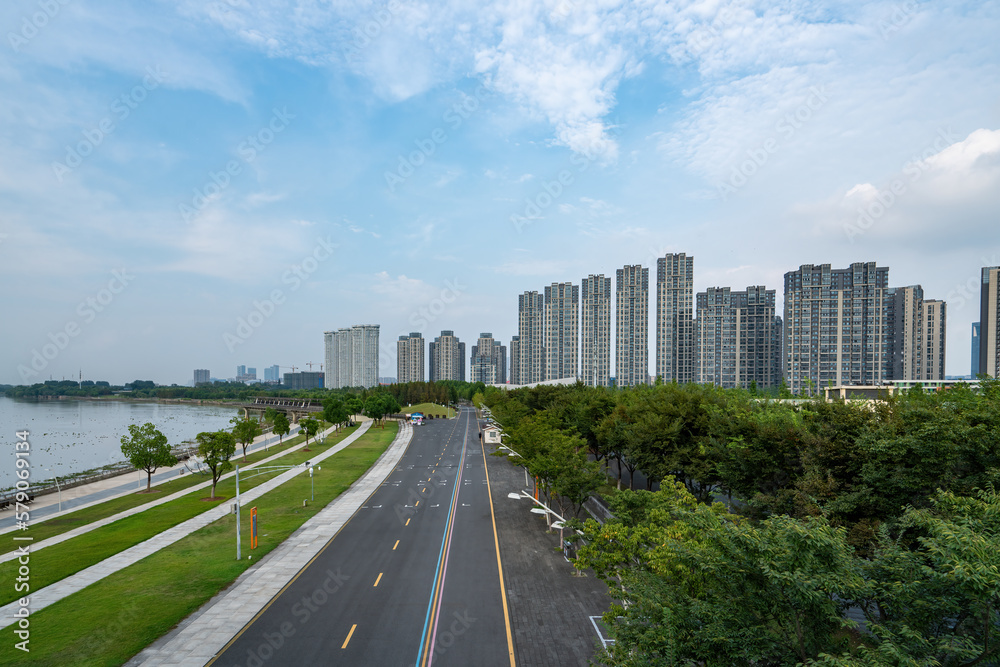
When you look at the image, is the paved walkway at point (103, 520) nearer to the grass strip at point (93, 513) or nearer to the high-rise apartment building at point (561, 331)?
the grass strip at point (93, 513)

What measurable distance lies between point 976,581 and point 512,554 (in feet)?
82.1

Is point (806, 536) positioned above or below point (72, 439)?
above

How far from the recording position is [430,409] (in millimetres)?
142000

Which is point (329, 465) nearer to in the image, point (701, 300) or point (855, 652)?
point (855, 652)

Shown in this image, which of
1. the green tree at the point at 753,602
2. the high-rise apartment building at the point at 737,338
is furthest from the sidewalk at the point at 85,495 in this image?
the high-rise apartment building at the point at 737,338

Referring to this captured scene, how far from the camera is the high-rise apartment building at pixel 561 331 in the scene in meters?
162

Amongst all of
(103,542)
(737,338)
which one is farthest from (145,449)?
(737,338)

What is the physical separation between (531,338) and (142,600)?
15730 cm

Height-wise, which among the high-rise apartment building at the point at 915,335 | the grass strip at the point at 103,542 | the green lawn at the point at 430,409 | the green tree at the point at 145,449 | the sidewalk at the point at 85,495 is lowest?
the green lawn at the point at 430,409

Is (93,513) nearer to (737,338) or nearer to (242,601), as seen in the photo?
(242,601)

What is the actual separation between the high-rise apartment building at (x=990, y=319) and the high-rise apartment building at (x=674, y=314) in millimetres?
55744

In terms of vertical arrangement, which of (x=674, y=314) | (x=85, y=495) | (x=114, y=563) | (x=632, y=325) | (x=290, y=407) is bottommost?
(x=290, y=407)

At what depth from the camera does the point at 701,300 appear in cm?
12475

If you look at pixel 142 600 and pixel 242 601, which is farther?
pixel 242 601
